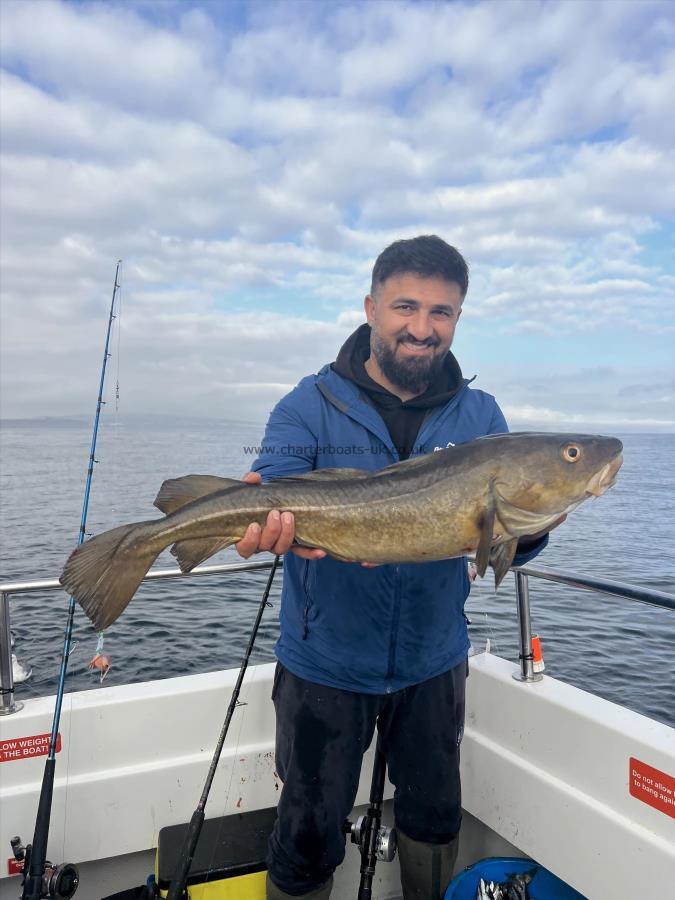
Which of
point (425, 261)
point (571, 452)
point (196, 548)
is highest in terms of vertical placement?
point (425, 261)

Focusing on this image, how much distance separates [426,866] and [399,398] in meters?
2.59

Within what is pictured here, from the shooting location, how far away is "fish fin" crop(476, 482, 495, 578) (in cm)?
283

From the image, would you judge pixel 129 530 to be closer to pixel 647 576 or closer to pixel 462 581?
pixel 462 581

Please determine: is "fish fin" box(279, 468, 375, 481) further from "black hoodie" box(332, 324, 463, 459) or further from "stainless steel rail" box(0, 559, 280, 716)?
"stainless steel rail" box(0, 559, 280, 716)

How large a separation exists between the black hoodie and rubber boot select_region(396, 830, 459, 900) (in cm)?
215

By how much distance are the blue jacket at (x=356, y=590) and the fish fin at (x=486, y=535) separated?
0.48 meters

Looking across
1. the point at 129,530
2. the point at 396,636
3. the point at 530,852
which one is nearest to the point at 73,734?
the point at 129,530

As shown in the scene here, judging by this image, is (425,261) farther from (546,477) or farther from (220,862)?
(220,862)

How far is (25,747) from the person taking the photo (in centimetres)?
374

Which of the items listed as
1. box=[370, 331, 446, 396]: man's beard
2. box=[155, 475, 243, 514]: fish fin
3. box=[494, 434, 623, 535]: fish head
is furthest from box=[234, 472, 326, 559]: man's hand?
box=[370, 331, 446, 396]: man's beard

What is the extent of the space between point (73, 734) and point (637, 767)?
10.6 feet

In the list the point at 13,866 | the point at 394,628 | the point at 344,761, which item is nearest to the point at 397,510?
the point at 394,628

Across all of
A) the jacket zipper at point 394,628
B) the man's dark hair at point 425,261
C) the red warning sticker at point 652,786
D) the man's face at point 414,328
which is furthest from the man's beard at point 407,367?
the red warning sticker at point 652,786

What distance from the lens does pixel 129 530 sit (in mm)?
3037
